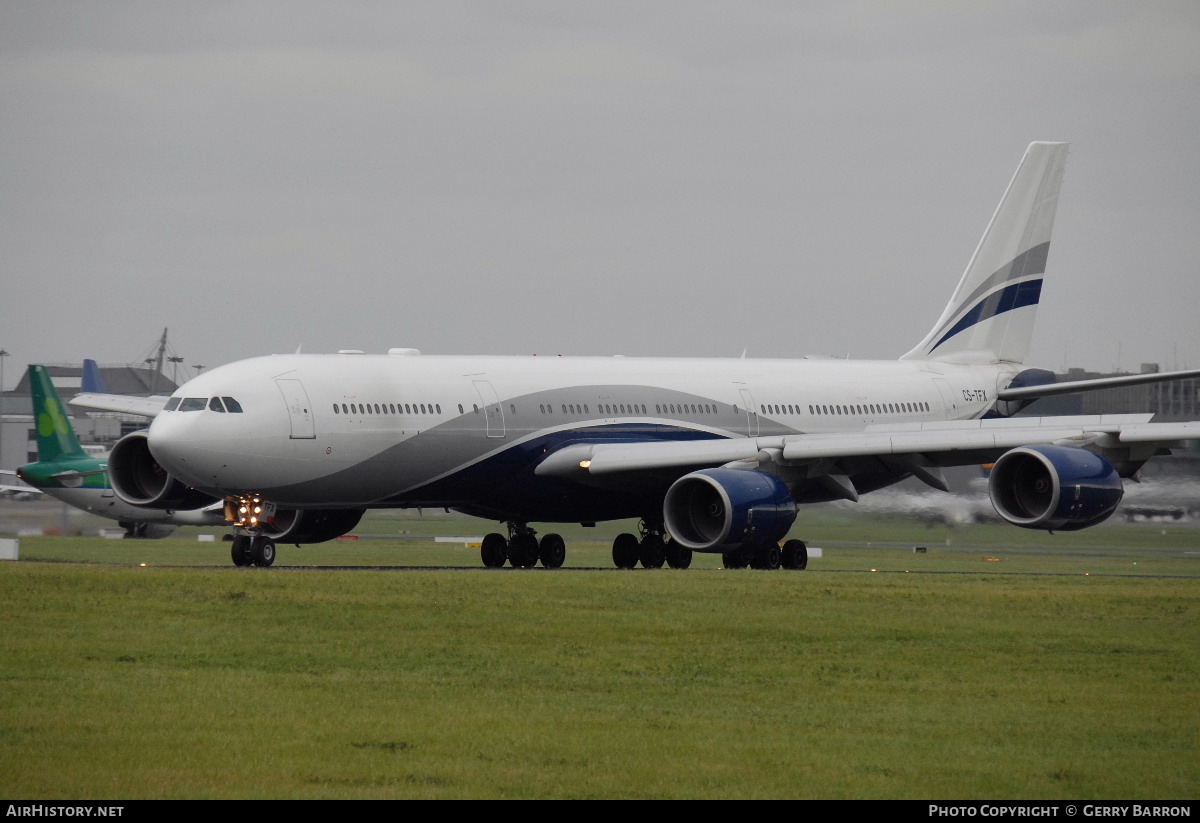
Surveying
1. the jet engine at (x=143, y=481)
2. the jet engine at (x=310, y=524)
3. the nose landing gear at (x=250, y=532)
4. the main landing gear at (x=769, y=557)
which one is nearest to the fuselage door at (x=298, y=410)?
the nose landing gear at (x=250, y=532)

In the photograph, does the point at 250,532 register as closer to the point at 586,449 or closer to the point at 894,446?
the point at 586,449

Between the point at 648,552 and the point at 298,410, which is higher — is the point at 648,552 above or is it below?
below

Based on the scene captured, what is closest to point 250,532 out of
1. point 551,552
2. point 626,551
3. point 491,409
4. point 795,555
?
point 491,409

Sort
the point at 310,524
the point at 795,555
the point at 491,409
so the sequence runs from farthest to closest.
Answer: the point at 310,524 < the point at 795,555 < the point at 491,409

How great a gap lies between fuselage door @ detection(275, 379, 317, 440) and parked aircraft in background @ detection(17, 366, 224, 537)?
19909mm

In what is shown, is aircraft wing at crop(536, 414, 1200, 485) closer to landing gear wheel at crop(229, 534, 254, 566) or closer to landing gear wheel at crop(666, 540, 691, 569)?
landing gear wheel at crop(666, 540, 691, 569)

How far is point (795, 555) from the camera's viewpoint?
38.6 meters

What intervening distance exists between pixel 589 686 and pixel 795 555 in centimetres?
2066

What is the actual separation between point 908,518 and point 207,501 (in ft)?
68.8

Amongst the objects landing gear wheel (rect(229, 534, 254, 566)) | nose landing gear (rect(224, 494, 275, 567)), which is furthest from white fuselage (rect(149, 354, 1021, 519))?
landing gear wheel (rect(229, 534, 254, 566))

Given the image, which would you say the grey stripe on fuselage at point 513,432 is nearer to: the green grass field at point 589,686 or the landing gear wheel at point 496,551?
the landing gear wheel at point 496,551

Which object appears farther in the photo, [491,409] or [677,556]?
[677,556]

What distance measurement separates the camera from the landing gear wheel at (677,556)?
4041cm
